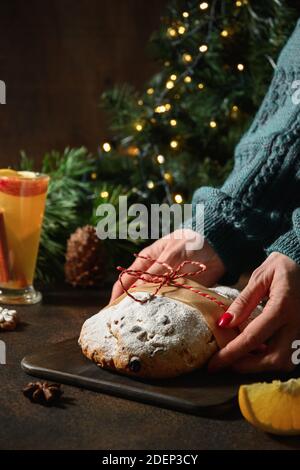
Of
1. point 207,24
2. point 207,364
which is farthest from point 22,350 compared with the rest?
point 207,24

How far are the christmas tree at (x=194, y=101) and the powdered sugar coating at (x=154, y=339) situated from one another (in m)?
0.85

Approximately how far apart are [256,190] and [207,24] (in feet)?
2.49

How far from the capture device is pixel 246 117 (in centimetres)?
200

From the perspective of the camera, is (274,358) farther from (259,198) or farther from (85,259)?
(85,259)

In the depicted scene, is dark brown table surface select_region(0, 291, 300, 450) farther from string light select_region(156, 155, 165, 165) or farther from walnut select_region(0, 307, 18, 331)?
string light select_region(156, 155, 165, 165)

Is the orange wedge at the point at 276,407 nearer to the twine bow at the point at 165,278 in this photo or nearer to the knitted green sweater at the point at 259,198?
the twine bow at the point at 165,278

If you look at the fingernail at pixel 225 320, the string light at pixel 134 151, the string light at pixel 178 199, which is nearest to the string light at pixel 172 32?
the string light at pixel 134 151

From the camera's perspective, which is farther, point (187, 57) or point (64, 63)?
point (64, 63)

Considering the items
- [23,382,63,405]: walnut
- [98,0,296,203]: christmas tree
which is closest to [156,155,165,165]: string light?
[98,0,296,203]: christmas tree

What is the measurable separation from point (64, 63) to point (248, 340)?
60.7 inches

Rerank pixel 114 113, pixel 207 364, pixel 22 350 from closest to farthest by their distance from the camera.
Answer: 1. pixel 207 364
2. pixel 22 350
3. pixel 114 113

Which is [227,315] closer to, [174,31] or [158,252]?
[158,252]

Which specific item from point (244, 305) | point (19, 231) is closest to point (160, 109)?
point (19, 231)

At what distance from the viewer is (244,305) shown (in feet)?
3.77
